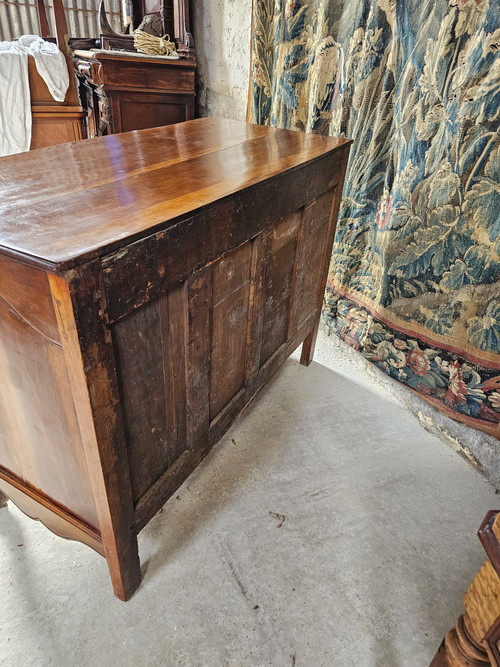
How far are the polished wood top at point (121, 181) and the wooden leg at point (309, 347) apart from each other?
30.1 inches

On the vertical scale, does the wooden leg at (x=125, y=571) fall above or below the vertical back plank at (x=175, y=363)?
below

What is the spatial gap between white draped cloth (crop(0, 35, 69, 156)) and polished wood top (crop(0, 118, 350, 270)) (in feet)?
6.85

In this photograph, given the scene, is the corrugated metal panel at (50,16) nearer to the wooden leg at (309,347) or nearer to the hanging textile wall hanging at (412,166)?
the hanging textile wall hanging at (412,166)

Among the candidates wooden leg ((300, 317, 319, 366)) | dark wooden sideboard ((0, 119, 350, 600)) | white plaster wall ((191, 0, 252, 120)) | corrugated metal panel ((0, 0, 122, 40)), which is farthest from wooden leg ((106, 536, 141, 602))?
corrugated metal panel ((0, 0, 122, 40))

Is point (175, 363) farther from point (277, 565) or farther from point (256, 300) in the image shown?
point (277, 565)

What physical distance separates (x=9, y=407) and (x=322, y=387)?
1238 millimetres

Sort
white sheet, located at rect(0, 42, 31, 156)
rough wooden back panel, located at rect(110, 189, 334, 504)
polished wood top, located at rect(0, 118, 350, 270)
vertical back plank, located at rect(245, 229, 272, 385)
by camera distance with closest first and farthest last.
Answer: polished wood top, located at rect(0, 118, 350, 270), rough wooden back panel, located at rect(110, 189, 334, 504), vertical back plank, located at rect(245, 229, 272, 385), white sheet, located at rect(0, 42, 31, 156)

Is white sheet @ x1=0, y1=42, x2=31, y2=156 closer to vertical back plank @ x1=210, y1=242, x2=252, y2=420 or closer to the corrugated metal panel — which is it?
vertical back plank @ x1=210, y1=242, x2=252, y2=420

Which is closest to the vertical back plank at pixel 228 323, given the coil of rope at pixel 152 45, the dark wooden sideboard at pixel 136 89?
the dark wooden sideboard at pixel 136 89

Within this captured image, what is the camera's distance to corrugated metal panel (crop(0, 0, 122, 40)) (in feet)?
19.4

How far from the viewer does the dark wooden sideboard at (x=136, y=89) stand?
229cm

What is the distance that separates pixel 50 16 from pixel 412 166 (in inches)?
268

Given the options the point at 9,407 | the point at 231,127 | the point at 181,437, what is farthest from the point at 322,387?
the point at 9,407

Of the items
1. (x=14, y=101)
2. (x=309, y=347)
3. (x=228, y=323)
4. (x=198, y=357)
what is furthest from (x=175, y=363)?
(x=14, y=101)
